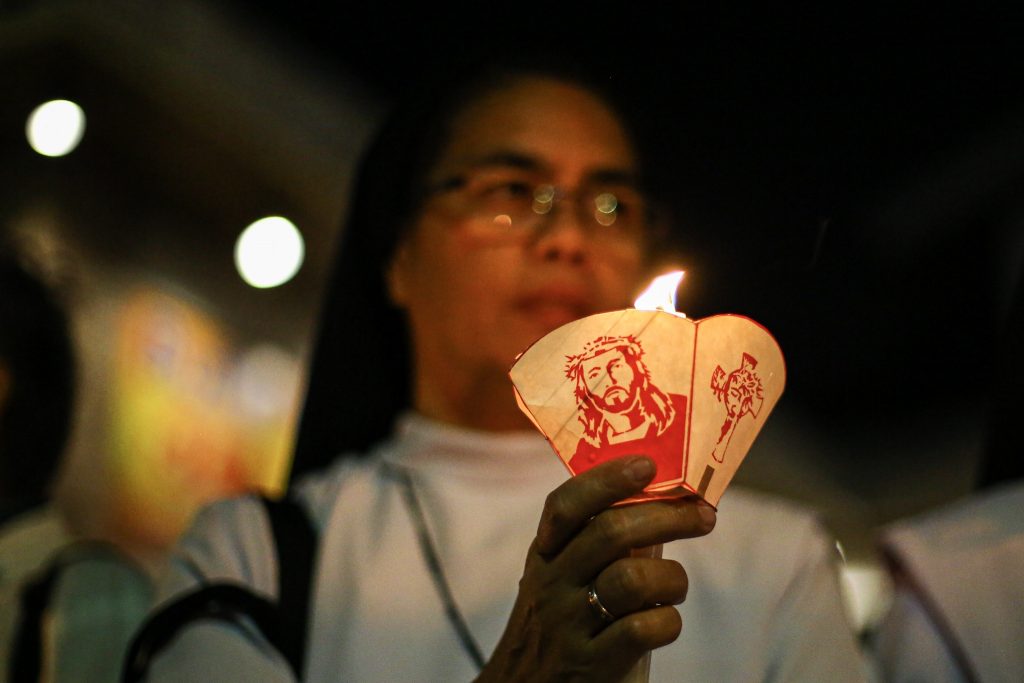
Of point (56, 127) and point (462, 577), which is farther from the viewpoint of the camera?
point (56, 127)

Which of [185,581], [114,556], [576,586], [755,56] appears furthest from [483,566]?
[114,556]

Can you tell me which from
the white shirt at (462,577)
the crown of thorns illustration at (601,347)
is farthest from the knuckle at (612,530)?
the white shirt at (462,577)

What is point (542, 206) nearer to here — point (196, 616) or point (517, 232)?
point (517, 232)

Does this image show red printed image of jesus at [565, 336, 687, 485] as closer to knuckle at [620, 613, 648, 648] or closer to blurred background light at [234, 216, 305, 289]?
knuckle at [620, 613, 648, 648]

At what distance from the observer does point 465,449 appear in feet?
5.13

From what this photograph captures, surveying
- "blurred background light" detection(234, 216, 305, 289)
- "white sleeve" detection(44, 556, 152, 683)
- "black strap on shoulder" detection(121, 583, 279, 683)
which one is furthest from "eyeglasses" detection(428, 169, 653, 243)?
"blurred background light" detection(234, 216, 305, 289)

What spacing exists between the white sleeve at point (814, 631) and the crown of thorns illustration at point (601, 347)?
565 mm

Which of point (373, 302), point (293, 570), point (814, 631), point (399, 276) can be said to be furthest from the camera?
point (373, 302)

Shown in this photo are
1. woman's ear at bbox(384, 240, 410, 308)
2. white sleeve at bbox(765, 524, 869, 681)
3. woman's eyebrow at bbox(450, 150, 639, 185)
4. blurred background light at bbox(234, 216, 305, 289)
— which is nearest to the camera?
white sleeve at bbox(765, 524, 869, 681)

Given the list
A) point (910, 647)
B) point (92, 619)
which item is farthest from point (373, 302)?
point (910, 647)

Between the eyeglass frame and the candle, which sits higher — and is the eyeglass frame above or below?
above

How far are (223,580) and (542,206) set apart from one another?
68cm

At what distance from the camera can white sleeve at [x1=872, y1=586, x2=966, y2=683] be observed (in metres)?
1.40

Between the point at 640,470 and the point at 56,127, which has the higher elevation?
the point at 56,127
